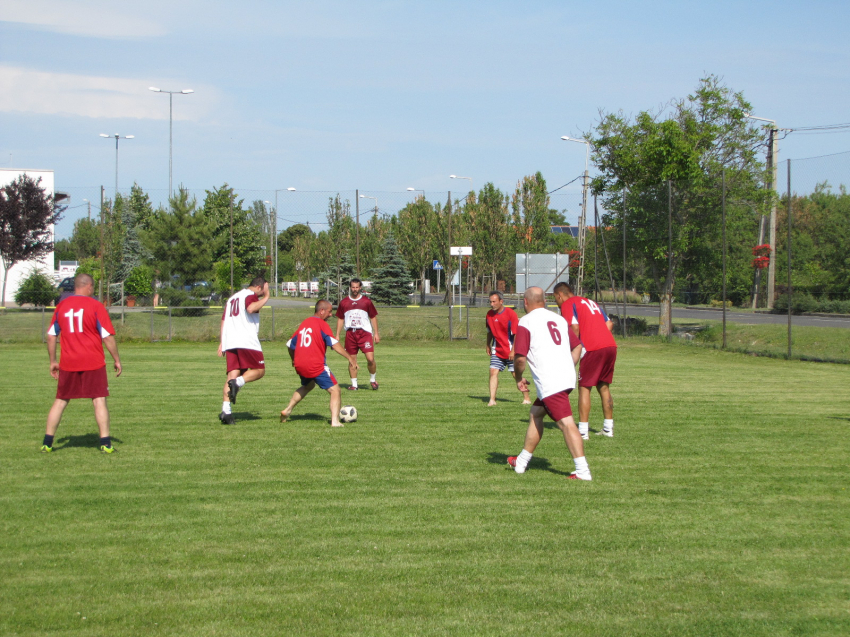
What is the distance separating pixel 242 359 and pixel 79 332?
2345 mm

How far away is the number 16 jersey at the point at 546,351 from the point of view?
6.94 meters

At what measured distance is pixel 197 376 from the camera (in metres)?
16.4

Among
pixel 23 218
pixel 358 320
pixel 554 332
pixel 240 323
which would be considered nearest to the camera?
pixel 554 332

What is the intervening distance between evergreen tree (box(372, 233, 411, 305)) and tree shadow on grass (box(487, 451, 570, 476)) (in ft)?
129

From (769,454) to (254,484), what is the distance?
5742 mm

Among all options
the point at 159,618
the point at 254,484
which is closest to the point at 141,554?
the point at 159,618

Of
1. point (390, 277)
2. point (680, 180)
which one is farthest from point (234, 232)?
point (680, 180)

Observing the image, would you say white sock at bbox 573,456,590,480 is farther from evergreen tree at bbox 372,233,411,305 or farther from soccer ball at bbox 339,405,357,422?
evergreen tree at bbox 372,233,411,305

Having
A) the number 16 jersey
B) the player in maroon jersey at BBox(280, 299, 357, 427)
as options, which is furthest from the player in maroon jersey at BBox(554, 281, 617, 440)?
the player in maroon jersey at BBox(280, 299, 357, 427)

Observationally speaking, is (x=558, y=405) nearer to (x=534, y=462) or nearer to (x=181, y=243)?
(x=534, y=462)

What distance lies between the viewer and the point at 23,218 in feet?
133

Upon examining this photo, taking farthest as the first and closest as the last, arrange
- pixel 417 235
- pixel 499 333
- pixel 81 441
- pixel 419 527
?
pixel 417 235 < pixel 499 333 < pixel 81 441 < pixel 419 527

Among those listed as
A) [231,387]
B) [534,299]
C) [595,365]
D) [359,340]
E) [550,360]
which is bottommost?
[231,387]

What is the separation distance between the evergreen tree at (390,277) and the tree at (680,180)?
71.5 feet
